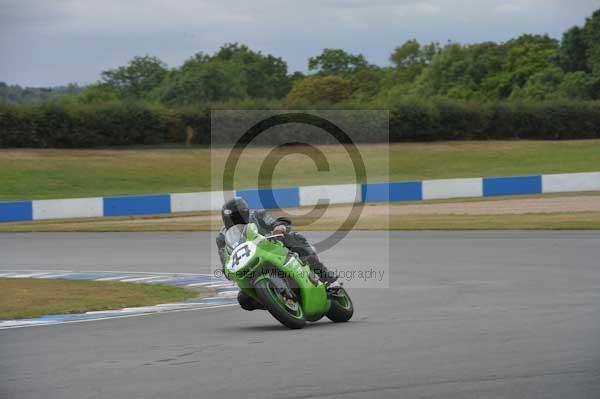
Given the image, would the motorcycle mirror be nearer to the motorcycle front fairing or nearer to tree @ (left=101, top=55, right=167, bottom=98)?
the motorcycle front fairing

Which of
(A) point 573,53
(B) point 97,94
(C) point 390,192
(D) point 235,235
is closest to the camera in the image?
(D) point 235,235

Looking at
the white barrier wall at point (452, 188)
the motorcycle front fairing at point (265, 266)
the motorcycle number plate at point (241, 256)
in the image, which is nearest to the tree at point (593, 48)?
the white barrier wall at point (452, 188)

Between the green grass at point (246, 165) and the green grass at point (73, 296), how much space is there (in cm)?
2403

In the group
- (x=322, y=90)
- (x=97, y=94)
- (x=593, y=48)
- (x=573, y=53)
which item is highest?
(x=573, y=53)

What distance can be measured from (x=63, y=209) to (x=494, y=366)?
1003 inches

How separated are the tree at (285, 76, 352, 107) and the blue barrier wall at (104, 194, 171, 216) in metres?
42.6

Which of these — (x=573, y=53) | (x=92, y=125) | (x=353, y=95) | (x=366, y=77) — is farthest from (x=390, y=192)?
(x=366, y=77)

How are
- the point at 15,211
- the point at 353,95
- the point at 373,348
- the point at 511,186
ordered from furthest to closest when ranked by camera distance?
the point at 353,95
the point at 511,186
the point at 15,211
the point at 373,348

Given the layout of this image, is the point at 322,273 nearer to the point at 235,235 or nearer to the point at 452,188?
the point at 235,235

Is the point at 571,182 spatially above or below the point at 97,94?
below

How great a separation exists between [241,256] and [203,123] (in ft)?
134

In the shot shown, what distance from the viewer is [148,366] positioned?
7391mm

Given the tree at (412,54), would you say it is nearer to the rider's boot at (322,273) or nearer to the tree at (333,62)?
the tree at (333,62)

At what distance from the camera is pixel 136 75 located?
255 feet
